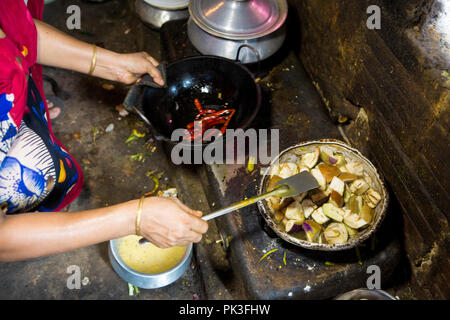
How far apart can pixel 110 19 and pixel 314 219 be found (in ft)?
11.3

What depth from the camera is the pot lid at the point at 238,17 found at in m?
2.64

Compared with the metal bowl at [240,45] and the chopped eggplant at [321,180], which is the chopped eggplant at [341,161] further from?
the metal bowl at [240,45]

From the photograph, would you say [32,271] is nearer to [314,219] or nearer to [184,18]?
[314,219]

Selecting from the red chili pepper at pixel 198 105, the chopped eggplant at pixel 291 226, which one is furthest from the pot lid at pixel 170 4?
the chopped eggplant at pixel 291 226

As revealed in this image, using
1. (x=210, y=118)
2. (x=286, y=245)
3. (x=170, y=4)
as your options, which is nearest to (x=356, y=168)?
(x=286, y=245)

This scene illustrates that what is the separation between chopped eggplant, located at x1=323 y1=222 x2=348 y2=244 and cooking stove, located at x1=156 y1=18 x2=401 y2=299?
8.6 inches

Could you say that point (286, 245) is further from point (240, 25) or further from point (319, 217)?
point (240, 25)

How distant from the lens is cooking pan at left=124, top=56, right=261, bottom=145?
2.53 meters

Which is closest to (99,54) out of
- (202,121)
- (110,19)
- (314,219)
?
(202,121)

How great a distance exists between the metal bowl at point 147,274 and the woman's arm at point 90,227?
72 cm

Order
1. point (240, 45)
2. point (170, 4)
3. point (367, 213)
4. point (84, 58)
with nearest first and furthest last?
point (367, 213)
point (84, 58)
point (240, 45)
point (170, 4)

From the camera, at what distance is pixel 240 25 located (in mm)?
2664

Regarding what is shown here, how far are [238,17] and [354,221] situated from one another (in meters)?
1.52

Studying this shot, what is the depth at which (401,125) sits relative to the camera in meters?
2.21
